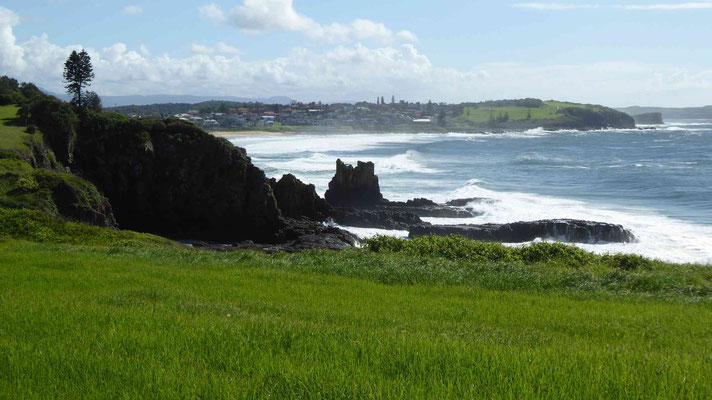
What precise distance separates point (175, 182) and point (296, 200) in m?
7.22

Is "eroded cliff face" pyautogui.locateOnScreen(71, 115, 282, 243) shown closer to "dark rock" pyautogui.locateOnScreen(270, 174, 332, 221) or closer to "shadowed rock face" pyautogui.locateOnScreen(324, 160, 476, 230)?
"dark rock" pyautogui.locateOnScreen(270, 174, 332, 221)

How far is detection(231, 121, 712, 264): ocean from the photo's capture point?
3191 centimetres

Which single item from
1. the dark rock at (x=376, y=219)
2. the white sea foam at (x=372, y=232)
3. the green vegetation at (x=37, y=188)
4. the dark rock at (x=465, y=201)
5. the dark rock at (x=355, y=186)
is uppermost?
the green vegetation at (x=37, y=188)

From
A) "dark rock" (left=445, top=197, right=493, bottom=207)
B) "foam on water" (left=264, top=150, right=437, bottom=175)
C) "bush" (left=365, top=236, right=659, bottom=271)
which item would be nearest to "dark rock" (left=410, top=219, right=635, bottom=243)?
"dark rock" (left=445, top=197, right=493, bottom=207)

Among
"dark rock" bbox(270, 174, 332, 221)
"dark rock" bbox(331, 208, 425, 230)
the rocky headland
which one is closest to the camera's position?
the rocky headland

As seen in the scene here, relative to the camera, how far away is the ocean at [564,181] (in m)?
31.9

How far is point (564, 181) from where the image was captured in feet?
174

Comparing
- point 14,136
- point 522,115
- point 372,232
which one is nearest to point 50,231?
point 14,136

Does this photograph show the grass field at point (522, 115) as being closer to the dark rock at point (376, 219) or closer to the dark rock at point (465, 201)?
the dark rock at point (465, 201)

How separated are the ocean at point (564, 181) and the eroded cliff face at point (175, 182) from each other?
658 centimetres

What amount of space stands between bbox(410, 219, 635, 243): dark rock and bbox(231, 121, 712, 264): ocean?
1066mm

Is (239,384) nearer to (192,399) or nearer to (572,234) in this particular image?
(192,399)

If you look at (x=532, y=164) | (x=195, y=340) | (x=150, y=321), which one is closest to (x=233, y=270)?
(x=150, y=321)

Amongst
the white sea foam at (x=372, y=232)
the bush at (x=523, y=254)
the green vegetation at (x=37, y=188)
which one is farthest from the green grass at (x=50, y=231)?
the white sea foam at (x=372, y=232)
